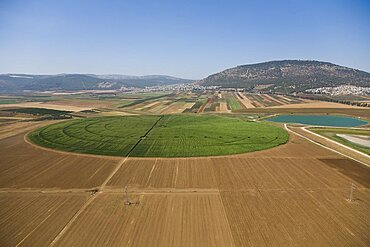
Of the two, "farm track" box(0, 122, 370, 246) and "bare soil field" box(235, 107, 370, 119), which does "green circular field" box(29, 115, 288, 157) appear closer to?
"farm track" box(0, 122, 370, 246)

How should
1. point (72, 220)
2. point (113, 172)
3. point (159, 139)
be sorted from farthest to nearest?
point (159, 139) < point (113, 172) < point (72, 220)

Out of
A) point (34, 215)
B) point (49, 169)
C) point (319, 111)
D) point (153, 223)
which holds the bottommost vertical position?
point (49, 169)

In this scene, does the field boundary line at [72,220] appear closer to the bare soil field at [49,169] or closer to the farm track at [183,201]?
the farm track at [183,201]

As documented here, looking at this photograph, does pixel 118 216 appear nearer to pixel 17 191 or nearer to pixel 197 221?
pixel 197 221

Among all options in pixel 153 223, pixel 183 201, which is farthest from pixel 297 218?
pixel 153 223

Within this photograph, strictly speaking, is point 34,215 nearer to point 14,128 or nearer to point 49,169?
point 49,169

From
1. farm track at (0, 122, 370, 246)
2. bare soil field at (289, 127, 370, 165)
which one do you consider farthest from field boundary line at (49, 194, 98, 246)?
bare soil field at (289, 127, 370, 165)

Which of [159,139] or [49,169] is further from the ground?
[159,139]

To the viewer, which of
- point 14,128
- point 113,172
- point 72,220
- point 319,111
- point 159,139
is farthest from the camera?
point 319,111
